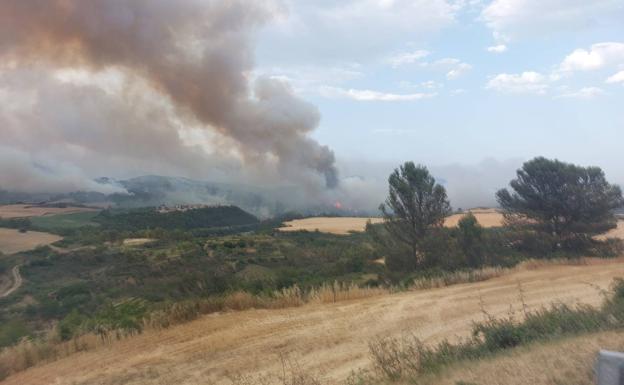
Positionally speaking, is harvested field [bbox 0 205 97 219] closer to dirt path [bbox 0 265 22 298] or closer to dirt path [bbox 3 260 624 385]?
dirt path [bbox 0 265 22 298]

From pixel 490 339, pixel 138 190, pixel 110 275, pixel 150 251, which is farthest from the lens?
pixel 138 190

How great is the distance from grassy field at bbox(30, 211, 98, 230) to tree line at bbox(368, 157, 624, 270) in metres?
45.8

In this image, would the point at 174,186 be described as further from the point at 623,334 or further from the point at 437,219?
the point at 623,334

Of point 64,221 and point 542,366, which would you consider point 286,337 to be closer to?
point 542,366

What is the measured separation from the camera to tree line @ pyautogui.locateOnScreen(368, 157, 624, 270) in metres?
24.3

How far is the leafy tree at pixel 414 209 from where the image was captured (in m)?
24.8

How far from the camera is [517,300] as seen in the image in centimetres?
1364

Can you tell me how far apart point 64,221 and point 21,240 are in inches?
876

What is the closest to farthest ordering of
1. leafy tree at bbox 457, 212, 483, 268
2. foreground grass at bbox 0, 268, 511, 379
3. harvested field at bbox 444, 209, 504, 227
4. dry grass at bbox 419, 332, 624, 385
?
dry grass at bbox 419, 332, 624, 385, foreground grass at bbox 0, 268, 511, 379, leafy tree at bbox 457, 212, 483, 268, harvested field at bbox 444, 209, 504, 227

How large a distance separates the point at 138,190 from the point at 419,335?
407 feet

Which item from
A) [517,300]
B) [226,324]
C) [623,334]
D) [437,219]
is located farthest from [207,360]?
[437,219]

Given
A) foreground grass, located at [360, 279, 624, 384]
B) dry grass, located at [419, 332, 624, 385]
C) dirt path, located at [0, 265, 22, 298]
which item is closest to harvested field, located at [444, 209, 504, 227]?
foreground grass, located at [360, 279, 624, 384]

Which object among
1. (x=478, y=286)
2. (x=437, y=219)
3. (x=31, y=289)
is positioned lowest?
(x=31, y=289)

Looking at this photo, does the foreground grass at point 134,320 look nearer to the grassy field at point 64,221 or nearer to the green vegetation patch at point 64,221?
the green vegetation patch at point 64,221
